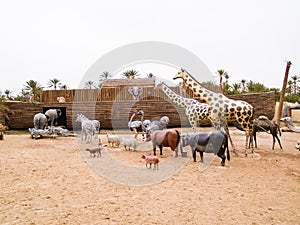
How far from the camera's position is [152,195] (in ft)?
11.8

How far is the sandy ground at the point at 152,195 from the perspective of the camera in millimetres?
2811

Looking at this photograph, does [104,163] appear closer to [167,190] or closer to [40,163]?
[40,163]

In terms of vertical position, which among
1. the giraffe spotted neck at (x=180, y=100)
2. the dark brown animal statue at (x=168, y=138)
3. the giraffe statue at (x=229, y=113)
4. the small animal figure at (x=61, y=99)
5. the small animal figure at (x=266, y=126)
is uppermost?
the small animal figure at (x=61, y=99)

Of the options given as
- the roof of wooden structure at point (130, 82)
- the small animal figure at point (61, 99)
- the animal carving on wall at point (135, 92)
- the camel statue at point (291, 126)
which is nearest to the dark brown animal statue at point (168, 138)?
the camel statue at point (291, 126)

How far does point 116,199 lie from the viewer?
3402 mm

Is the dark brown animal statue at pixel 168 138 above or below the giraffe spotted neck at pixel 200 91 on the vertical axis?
below

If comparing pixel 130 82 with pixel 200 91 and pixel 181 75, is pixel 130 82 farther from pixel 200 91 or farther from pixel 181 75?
pixel 200 91

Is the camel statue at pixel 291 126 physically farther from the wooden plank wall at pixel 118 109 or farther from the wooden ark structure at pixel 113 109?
the wooden plank wall at pixel 118 109

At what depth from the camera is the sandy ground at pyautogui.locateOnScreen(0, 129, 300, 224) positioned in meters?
2.81

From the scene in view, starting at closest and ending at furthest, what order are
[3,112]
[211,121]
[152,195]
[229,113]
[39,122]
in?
[152,195] → [229,113] → [211,121] → [39,122] → [3,112]

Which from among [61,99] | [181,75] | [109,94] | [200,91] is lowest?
[200,91]

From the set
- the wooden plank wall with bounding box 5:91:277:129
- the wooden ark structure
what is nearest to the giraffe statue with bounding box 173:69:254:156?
the wooden ark structure

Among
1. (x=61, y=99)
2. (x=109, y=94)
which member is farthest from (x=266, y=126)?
(x=61, y=99)

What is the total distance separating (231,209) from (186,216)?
62 centimetres
